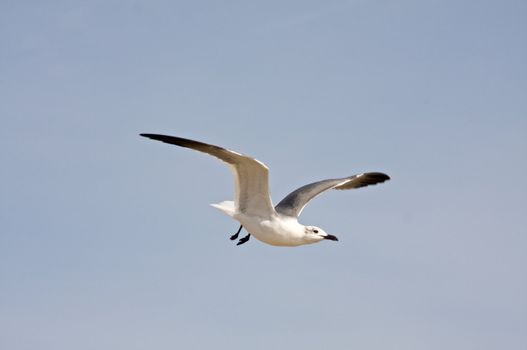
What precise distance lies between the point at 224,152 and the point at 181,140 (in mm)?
778

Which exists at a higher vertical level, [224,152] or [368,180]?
[368,180]

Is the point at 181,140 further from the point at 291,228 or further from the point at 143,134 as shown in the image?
the point at 291,228

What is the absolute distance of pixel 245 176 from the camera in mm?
18344

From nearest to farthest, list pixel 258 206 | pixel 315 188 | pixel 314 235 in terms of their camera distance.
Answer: pixel 258 206 < pixel 314 235 < pixel 315 188

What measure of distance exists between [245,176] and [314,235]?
244cm

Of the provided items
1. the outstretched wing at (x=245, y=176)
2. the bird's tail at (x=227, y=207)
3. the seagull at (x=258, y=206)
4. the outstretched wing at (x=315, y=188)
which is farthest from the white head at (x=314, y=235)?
the bird's tail at (x=227, y=207)

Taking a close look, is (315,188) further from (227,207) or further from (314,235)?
(227,207)

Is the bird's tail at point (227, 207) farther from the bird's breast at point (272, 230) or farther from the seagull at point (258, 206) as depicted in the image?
the bird's breast at point (272, 230)

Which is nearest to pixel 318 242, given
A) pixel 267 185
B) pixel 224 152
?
pixel 267 185

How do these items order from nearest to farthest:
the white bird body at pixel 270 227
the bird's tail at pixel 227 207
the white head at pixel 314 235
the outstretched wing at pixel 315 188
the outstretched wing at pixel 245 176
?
the outstretched wing at pixel 245 176, the bird's tail at pixel 227 207, the white bird body at pixel 270 227, the white head at pixel 314 235, the outstretched wing at pixel 315 188

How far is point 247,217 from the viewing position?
1898 cm

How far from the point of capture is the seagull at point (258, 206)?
17.6 m

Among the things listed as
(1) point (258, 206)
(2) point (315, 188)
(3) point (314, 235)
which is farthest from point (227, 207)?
(2) point (315, 188)

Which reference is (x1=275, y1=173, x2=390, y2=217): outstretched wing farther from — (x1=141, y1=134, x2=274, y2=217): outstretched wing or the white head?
(x1=141, y1=134, x2=274, y2=217): outstretched wing
